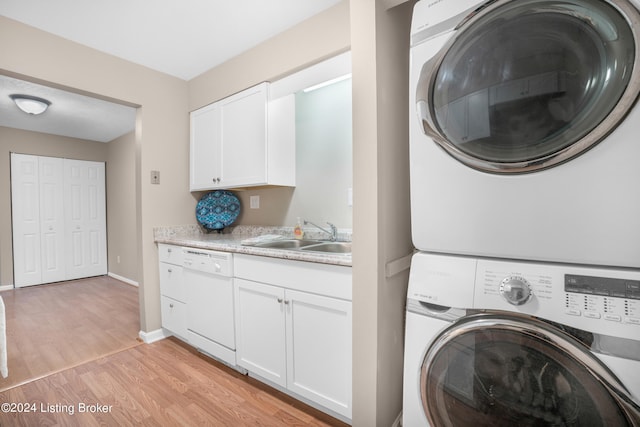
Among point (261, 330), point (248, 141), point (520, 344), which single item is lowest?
point (261, 330)

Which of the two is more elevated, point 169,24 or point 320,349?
point 169,24

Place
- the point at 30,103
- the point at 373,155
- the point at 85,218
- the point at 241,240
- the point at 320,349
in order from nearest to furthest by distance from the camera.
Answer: the point at 373,155 → the point at 320,349 → the point at 241,240 → the point at 30,103 → the point at 85,218

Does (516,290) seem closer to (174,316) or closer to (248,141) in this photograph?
(248,141)

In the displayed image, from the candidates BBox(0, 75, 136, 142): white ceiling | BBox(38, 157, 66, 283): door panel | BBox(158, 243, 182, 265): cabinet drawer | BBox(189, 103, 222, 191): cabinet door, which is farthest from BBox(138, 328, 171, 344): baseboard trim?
BBox(38, 157, 66, 283): door panel

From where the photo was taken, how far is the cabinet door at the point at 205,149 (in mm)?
2512

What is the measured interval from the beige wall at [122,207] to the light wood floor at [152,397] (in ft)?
8.32

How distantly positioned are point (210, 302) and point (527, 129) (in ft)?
6.66

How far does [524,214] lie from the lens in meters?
0.85

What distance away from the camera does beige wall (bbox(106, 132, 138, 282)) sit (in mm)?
4355

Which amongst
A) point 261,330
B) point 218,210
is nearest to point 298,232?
point 261,330

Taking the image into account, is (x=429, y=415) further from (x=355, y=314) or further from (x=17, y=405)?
(x=17, y=405)

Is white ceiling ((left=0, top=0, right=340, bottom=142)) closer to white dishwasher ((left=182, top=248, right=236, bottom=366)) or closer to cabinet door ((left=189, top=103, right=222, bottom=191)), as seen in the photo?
cabinet door ((left=189, top=103, right=222, bottom=191))

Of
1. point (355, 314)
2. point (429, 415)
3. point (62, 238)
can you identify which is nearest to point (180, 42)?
point (355, 314)

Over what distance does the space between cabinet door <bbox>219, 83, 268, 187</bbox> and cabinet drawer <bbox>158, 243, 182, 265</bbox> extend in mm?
675
